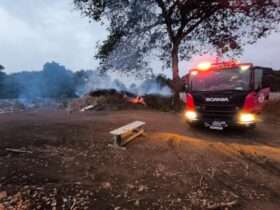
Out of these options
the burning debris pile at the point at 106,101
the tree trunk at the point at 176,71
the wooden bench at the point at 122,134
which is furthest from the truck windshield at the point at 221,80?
the burning debris pile at the point at 106,101

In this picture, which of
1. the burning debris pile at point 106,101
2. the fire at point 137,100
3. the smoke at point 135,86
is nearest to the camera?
the burning debris pile at point 106,101

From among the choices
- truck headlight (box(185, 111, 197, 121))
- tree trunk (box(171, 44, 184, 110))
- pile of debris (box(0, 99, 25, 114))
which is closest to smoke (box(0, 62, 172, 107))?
pile of debris (box(0, 99, 25, 114))

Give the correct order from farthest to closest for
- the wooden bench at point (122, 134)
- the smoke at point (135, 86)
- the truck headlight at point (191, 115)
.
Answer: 1. the smoke at point (135, 86)
2. the truck headlight at point (191, 115)
3. the wooden bench at point (122, 134)

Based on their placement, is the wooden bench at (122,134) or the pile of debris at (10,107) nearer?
the wooden bench at (122,134)

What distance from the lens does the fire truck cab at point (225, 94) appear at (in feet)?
24.7

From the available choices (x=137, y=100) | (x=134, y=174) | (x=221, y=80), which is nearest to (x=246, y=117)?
(x=221, y=80)

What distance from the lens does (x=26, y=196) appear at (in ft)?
11.5

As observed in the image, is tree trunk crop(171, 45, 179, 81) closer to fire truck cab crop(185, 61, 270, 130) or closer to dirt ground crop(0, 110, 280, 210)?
fire truck cab crop(185, 61, 270, 130)

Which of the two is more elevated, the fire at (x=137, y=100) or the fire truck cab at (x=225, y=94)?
the fire truck cab at (x=225, y=94)

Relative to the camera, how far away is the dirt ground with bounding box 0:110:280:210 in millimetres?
3518

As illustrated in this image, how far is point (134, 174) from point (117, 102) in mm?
11476

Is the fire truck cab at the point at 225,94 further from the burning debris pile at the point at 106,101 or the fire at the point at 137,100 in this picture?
the fire at the point at 137,100

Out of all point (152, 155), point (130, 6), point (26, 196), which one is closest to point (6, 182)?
point (26, 196)

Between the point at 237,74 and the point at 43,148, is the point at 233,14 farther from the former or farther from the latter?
the point at 43,148
